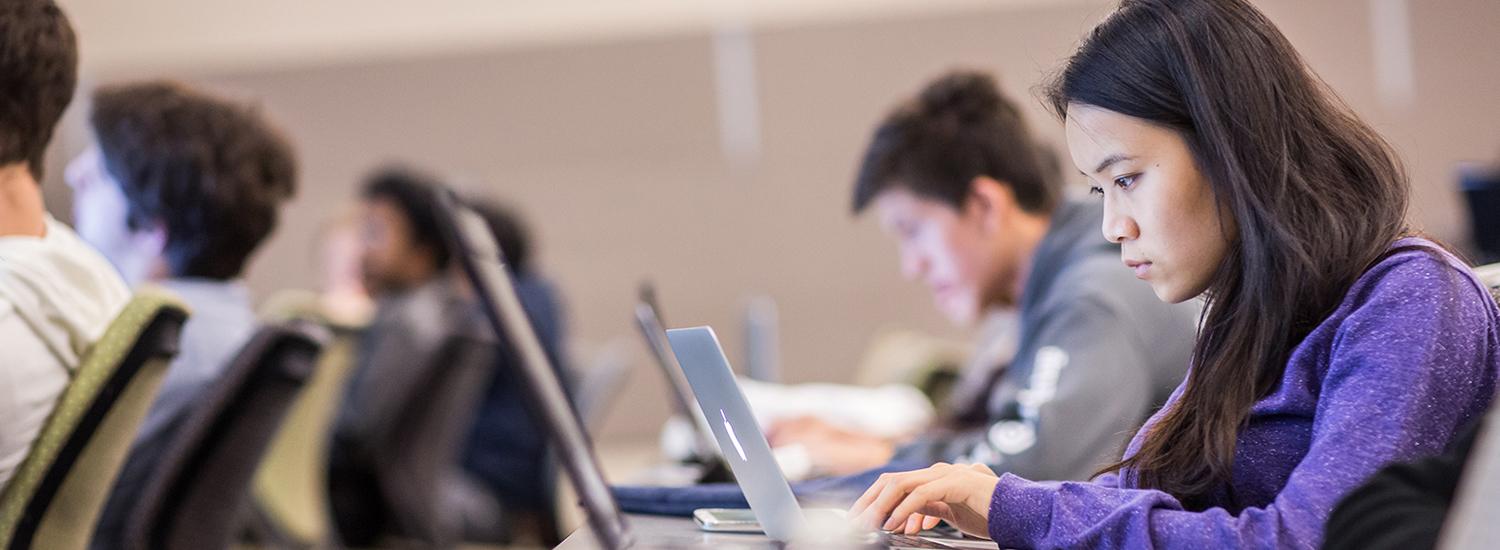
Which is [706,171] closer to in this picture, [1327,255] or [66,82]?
[66,82]

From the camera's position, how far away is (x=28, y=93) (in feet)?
4.77

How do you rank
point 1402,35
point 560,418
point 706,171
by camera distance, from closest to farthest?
point 560,418 < point 1402,35 < point 706,171

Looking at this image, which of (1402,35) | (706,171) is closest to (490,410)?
(706,171)

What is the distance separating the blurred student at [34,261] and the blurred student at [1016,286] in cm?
119

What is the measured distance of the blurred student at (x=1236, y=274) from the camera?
1.02 m

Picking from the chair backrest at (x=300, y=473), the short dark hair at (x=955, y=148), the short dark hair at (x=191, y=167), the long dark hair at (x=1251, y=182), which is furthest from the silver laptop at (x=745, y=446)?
the chair backrest at (x=300, y=473)

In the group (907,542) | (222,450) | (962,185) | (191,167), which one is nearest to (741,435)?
(907,542)

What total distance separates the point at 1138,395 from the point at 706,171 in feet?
15.4

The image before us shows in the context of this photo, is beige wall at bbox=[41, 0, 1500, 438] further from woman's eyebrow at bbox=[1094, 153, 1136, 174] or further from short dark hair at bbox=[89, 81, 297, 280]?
woman's eyebrow at bbox=[1094, 153, 1136, 174]

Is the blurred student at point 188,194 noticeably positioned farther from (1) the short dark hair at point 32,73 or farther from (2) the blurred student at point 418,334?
(2) the blurred student at point 418,334

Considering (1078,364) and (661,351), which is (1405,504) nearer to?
(1078,364)

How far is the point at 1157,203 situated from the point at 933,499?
1.03ft

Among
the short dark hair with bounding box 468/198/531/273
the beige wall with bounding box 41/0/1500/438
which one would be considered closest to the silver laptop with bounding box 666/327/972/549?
the short dark hair with bounding box 468/198/531/273

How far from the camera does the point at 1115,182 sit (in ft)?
3.77
